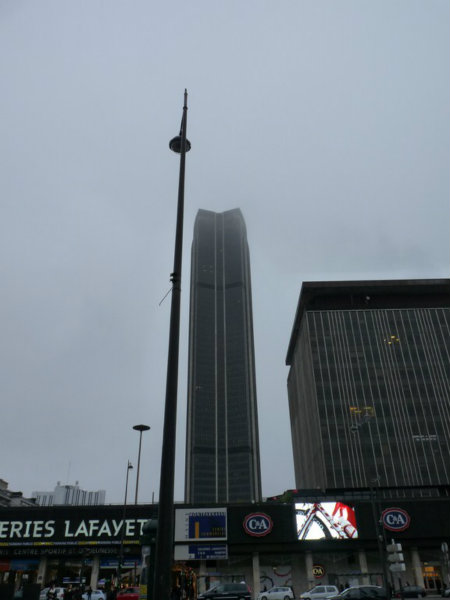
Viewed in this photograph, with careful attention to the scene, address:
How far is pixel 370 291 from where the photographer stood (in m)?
110

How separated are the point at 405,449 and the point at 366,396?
12.2 metres

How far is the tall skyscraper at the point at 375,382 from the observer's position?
88938mm

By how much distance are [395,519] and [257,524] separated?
1647 cm

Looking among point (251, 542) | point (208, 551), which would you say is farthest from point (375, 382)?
point (208, 551)

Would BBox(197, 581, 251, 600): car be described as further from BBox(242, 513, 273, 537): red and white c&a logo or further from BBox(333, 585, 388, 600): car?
BBox(242, 513, 273, 537): red and white c&a logo

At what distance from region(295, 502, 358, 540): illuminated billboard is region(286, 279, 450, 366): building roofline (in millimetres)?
57753

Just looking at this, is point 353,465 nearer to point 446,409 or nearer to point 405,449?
point 405,449

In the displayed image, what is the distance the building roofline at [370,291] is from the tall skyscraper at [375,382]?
0.24 meters

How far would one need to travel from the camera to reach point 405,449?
295 ft

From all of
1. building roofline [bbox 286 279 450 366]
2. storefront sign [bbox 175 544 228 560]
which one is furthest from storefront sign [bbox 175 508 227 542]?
building roofline [bbox 286 279 450 366]

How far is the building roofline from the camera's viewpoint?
109m

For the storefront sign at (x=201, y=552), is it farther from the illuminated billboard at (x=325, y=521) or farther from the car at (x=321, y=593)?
the car at (x=321, y=593)

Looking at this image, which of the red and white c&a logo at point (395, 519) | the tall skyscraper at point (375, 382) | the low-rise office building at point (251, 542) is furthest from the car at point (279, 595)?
the tall skyscraper at point (375, 382)

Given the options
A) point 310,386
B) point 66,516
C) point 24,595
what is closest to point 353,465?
point 310,386
